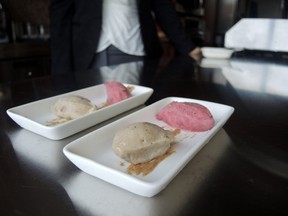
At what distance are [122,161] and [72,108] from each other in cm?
19

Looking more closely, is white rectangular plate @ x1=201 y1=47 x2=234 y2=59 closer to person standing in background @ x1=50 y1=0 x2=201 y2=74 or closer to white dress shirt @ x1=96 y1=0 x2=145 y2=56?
person standing in background @ x1=50 y1=0 x2=201 y2=74

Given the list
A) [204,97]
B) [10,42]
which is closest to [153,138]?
[204,97]

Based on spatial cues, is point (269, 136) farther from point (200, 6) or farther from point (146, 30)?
point (200, 6)

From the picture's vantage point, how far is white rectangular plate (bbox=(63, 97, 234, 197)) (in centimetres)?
31

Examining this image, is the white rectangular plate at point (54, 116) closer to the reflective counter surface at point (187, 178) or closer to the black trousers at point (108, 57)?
the reflective counter surface at point (187, 178)

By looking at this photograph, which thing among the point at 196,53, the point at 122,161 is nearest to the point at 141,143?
the point at 122,161

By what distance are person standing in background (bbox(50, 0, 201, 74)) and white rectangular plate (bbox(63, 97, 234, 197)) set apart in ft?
3.16

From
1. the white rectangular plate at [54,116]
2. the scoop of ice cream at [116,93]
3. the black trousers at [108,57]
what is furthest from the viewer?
the black trousers at [108,57]

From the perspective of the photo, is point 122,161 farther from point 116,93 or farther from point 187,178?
point 116,93

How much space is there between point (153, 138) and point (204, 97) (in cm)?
41

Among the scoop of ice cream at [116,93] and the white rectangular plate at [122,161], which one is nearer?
the white rectangular plate at [122,161]

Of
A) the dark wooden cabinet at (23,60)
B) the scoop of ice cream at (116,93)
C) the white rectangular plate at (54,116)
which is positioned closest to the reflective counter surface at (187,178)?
the white rectangular plate at (54,116)

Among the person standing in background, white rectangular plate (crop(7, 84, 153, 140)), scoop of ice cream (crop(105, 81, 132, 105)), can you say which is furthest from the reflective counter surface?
the person standing in background

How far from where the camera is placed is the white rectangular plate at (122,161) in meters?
0.31
